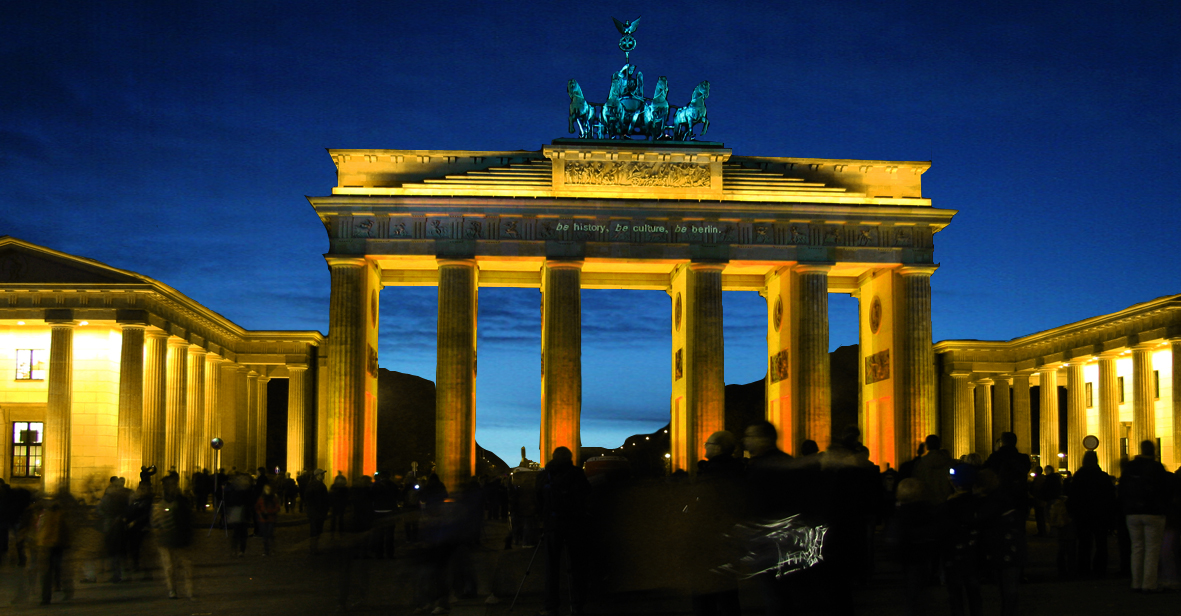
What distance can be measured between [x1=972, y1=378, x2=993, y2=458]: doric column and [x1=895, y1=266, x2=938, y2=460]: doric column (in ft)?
54.7

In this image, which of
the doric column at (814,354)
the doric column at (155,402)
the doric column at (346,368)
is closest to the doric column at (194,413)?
the doric column at (155,402)

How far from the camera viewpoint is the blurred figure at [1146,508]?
48.5 feet

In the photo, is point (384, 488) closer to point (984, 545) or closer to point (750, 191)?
point (984, 545)

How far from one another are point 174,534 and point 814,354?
33428 mm

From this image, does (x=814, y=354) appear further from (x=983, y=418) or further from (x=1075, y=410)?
(x=983, y=418)

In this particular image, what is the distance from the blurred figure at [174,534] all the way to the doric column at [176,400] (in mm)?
28520

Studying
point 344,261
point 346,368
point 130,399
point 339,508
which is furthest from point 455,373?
point 339,508

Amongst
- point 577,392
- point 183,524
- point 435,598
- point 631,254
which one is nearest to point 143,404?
point 577,392

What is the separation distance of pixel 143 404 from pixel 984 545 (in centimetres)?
3541

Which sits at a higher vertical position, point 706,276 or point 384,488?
point 706,276

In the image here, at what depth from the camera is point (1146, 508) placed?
582 inches

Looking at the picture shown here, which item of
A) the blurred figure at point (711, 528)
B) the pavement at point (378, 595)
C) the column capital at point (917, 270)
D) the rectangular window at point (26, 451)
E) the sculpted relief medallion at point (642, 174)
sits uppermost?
the sculpted relief medallion at point (642, 174)

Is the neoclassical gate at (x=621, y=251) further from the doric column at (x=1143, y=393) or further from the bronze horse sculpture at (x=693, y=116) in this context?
the doric column at (x=1143, y=393)

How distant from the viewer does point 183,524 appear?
1529 centimetres
